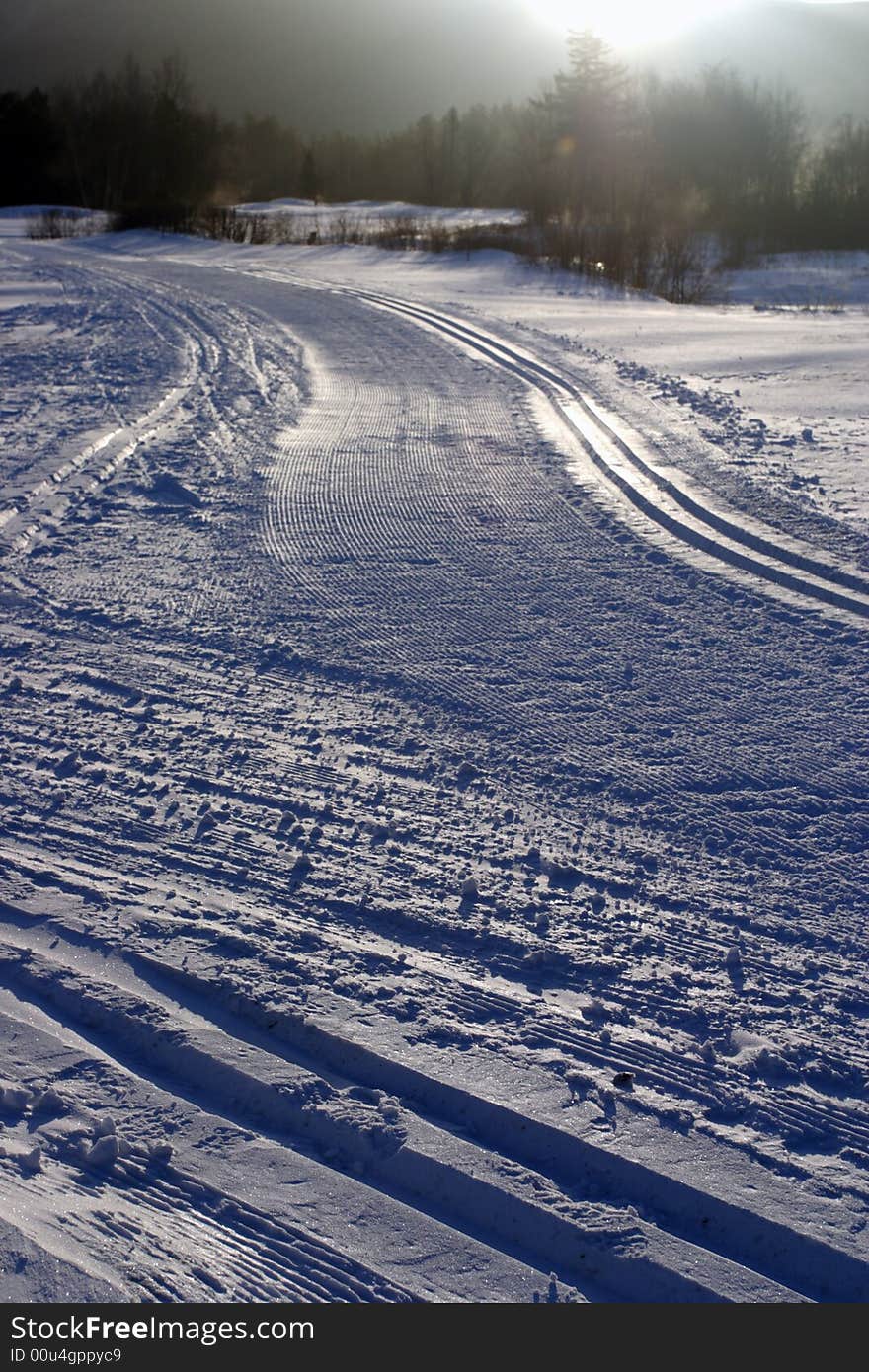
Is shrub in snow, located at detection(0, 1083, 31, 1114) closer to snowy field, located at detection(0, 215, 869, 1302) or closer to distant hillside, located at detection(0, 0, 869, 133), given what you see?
snowy field, located at detection(0, 215, 869, 1302)

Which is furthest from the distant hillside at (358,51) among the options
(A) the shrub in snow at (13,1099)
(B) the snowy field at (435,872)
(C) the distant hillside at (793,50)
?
(A) the shrub in snow at (13,1099)

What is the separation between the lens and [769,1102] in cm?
277

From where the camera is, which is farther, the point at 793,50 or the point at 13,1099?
the point at 793,50

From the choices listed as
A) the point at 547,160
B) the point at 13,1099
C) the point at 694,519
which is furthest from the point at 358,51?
the point at 13,1099

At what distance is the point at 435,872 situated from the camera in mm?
3600

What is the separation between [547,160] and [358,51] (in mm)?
103595

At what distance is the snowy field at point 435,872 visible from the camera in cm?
251

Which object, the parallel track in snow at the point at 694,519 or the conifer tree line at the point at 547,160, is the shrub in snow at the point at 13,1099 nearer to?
the parallel track in snow at the point at 694,519

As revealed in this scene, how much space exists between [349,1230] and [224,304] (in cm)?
1414

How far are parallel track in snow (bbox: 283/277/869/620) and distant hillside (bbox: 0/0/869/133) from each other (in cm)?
11843

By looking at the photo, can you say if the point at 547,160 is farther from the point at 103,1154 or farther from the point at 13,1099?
the point at 103,1154

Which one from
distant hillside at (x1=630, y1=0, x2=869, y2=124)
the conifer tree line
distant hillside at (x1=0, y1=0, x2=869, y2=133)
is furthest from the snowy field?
distant hillside at (x1=0, y1=0, x2=869, y2=133)

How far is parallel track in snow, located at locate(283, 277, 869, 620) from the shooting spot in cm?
553

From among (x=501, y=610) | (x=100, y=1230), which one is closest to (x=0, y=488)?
(x=501, y=610)
